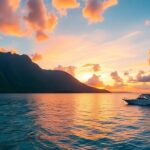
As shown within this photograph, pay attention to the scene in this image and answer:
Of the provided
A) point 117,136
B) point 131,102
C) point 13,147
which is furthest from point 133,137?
point 131,102

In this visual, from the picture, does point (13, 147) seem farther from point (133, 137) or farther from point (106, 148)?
point (133, 137)

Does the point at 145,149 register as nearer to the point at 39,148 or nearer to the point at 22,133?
the point at 39,148

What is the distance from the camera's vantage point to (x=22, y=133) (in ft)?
118

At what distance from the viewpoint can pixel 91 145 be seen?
97.0 feet

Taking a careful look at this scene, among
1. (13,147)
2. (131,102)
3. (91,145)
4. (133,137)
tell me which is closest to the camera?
(13,147)

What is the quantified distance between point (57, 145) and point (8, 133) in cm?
1028

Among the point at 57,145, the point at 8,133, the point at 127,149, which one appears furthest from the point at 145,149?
the point at 8,133

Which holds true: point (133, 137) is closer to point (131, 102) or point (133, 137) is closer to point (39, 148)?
point (39, 148)

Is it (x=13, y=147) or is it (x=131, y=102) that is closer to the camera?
(x=13, y=147)

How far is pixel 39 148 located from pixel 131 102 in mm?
88044

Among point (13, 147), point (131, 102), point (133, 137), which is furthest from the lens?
point (131, 102)

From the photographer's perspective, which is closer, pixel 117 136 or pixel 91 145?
pixel 91 145

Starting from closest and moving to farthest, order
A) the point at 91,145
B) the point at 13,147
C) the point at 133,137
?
the point at 13,147
the point at 91,145
the point at 133,137

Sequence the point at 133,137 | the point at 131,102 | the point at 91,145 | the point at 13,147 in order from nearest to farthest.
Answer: the point at 13,147
the point at 91,145
the point at 133,137
the point at 131,102
